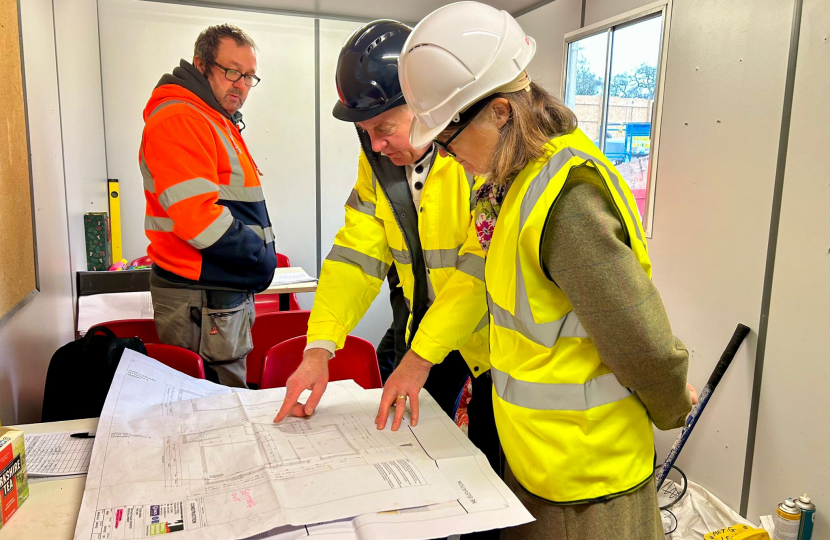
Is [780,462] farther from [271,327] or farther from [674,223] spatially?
[271,327]

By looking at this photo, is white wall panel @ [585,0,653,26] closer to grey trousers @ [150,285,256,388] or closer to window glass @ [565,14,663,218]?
window glass @ [565,14,663,218]

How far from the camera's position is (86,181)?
9.77ft

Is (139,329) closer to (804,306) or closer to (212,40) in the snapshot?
(212,40)

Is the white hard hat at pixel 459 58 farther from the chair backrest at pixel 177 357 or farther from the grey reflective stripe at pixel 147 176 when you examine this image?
the grey reflective stripe at pixel 147 176

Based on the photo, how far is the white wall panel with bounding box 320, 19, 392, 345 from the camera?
4152mm

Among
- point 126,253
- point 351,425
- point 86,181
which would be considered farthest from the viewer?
point 126,253

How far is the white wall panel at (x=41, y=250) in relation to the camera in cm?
151

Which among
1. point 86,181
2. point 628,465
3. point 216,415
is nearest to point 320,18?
point 86,181

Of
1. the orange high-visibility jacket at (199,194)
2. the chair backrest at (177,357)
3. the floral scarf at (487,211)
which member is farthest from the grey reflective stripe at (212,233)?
the floral scarf at (487,211)

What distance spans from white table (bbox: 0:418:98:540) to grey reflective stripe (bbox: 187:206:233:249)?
3.35 feet

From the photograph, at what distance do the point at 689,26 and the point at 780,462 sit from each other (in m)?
1.79

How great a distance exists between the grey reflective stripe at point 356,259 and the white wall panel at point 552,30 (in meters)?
2.14

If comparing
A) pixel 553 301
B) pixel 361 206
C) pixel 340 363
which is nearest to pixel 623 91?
pixel 361 206

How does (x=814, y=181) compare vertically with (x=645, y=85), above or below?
below
